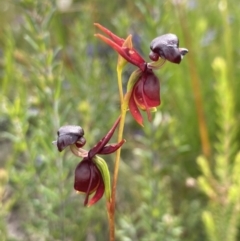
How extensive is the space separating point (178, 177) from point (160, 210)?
1.04ft

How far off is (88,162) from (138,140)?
0.71 meters

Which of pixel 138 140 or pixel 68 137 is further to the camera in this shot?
pixel 138 140

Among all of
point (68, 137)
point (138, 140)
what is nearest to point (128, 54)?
point (68, 137)

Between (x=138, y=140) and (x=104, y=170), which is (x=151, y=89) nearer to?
(x=104, y=170)

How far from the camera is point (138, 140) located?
1.23 meters

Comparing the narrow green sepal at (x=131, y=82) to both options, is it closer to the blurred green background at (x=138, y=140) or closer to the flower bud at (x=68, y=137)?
the flower bud at (x=68, y=137)

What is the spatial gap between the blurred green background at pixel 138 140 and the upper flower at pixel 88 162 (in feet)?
0.95

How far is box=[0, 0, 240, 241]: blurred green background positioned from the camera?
0.85m

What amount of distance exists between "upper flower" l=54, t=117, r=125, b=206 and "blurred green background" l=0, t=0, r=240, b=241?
29 centimetres

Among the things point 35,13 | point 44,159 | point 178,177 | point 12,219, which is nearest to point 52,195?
point 44,159

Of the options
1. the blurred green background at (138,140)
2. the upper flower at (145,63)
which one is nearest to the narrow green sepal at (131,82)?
the upper flower at (145,63)

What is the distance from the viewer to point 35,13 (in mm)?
812

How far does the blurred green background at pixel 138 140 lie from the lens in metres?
0.85

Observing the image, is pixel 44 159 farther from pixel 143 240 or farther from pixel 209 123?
pixel 209 123
